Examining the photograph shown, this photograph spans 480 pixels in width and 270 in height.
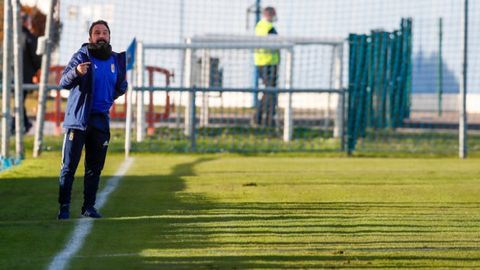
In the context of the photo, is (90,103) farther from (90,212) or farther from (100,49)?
(90,212)

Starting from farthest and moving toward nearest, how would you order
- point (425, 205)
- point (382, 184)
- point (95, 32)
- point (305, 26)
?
point (305, 26) → point (382, 184) → point (425, 205) → point (95, 32)

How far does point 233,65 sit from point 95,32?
13.6m

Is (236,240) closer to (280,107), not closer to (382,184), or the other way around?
(382,184)

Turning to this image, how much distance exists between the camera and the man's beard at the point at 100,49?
1106 cm

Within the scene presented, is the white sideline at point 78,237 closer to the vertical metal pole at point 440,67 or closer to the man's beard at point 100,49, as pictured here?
the man's beard at point 100,49

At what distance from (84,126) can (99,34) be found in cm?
75

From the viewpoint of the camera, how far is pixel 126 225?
33.6ft

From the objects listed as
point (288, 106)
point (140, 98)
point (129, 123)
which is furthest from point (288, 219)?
point (288, 106)

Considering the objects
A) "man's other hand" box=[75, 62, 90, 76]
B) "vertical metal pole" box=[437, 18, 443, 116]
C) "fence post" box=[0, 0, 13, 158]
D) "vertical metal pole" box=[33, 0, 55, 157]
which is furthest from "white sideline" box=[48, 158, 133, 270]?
"vertical metal pole" box=[437, 18, 443, 116]

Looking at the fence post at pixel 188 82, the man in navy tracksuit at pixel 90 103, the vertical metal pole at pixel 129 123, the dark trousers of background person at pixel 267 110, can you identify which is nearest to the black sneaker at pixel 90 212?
the man in navy tracksuit at pixel 90 103

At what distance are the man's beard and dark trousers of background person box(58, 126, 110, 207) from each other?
0.61 metres

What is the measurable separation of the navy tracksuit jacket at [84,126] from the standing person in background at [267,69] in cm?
1096

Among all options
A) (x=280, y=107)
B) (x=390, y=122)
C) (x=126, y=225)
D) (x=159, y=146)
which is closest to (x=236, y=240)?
(x=126, y=225)

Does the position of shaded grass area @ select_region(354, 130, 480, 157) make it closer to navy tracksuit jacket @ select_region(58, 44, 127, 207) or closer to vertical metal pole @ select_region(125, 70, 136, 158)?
vertical metal pole @ select_region(125, 70, 136, 158)
